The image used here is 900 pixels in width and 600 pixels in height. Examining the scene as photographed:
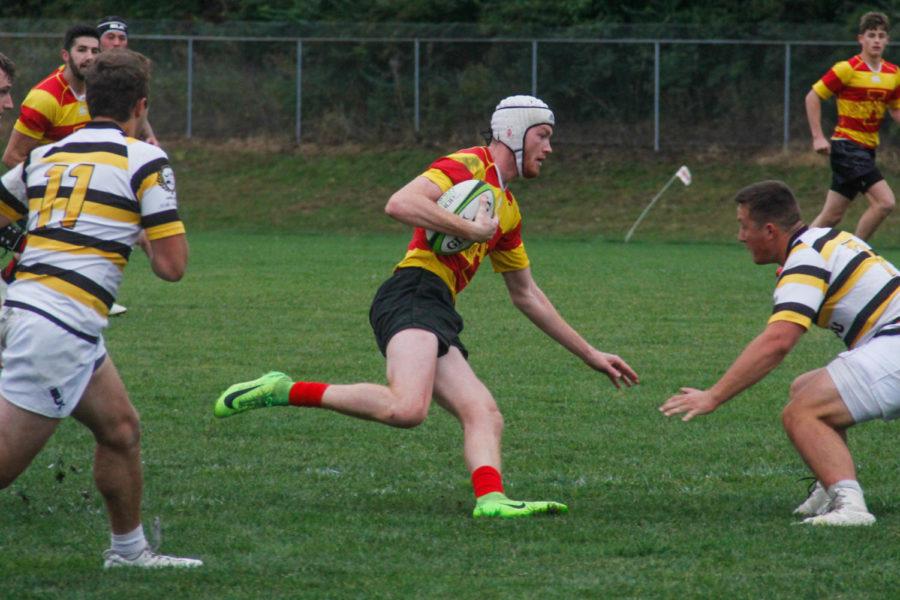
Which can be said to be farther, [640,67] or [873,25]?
[640,67]

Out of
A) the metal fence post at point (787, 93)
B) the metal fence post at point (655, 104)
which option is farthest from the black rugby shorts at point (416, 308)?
the metal fence post at point (655, 104)

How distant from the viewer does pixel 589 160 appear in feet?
84.8

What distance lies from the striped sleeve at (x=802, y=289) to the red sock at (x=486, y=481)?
1228 millimetres

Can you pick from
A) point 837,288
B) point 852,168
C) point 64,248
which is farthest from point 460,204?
point 852,168

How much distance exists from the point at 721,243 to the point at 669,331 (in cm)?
1043

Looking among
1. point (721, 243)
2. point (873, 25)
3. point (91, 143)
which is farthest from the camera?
point (721, 243)

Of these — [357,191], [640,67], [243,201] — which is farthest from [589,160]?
[243,201]

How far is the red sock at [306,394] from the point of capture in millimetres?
5547

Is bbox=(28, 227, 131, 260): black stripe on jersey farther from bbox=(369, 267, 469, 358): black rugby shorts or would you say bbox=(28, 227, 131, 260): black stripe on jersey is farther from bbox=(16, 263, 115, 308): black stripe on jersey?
bbox=(369, 267, 469, 358): black rugby shorts

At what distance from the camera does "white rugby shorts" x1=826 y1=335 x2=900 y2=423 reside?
5.34 meters

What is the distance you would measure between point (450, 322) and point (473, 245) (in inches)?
14.6

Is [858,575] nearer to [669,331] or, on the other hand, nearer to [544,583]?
[544,583]

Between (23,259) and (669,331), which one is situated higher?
(23,259)

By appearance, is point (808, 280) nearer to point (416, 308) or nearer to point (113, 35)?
point (416, 308)
